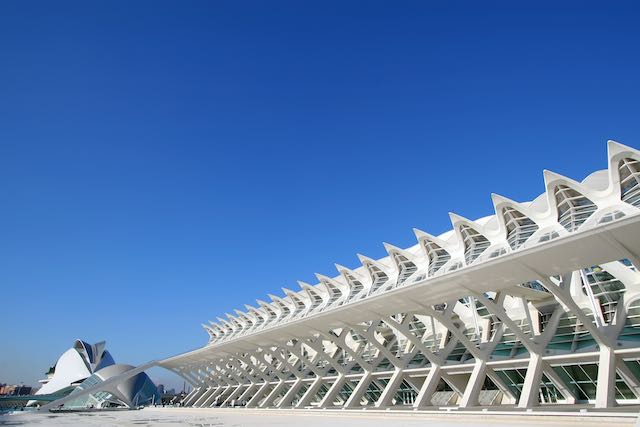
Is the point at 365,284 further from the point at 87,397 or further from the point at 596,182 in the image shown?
the point at 87,397

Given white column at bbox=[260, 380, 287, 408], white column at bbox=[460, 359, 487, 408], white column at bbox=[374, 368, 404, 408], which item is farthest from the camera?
white column at bbox=[260, 380, 287, 408]

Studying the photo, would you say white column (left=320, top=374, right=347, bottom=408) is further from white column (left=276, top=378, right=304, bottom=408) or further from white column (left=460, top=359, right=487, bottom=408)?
white column (left=460, top=359, right=487, bottom=408)

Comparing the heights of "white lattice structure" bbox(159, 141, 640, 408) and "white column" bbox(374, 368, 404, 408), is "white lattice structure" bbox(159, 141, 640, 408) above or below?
above

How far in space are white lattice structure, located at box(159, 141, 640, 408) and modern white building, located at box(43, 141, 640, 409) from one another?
0.06 meters

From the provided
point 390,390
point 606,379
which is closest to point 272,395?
point 390,390

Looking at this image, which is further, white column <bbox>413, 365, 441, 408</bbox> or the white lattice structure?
white column <bbox>413, 365, 441, 408</bbox>

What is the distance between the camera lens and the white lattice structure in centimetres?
1717

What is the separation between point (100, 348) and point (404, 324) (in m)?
69.7

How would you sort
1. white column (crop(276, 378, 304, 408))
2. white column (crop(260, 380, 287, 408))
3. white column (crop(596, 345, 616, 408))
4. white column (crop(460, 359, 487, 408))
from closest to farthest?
A: white column (crop(596, 345, 616, 408)) → white column (crop(460, 359, 487, 408)) → white column (crop(276, 378, 304, 408)) → white column (crop(260, 380, 287, 408))

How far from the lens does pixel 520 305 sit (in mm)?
27578

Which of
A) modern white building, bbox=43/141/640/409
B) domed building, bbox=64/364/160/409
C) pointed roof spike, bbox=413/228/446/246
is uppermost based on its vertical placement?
pointed roof spike, bbox=413/228/446/246

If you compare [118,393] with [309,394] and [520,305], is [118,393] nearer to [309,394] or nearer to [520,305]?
[309,394]

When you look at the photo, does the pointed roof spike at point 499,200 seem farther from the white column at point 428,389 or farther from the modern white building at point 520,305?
the white column at point 428,389

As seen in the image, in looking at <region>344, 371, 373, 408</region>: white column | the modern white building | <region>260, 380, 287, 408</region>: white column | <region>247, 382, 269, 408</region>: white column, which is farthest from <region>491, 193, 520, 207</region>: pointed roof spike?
<region>247, 382, 269, 408</region>: white column
